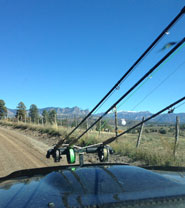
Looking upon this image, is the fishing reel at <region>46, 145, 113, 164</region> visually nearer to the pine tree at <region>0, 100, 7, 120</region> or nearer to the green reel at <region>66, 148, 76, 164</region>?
the green reel at <region>66, 148, 76, 164</region>

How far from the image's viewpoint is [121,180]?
1908 mm

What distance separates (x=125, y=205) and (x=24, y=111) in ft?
264

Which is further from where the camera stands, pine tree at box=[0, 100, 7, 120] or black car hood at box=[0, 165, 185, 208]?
pine tree at box=[0, 100, 7, 120]

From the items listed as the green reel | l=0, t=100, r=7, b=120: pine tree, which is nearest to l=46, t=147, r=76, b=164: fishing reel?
the green reel

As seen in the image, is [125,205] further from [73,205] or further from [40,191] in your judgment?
[40,191]

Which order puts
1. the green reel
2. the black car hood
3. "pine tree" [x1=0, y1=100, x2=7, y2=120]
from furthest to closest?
"pine tree" [x1=0, y1=100, x2=7, y2=120], the green reel, the black car hood

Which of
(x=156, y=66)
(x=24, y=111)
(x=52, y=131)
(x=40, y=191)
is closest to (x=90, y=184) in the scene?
(x=40, y=191)

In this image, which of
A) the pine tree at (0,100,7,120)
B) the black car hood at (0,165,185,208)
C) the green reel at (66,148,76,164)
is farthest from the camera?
the pine tree at (0,100,7,120)

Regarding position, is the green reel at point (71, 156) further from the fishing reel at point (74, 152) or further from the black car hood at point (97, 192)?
the black car hood at point (97, 192)

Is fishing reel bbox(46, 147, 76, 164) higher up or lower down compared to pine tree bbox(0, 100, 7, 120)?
lower down

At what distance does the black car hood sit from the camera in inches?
56.5

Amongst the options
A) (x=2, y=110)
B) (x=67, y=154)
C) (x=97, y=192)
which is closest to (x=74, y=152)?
(x=67, y=154)

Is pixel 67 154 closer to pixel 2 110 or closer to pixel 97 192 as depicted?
pixel 97 192

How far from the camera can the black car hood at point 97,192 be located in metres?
1.43
